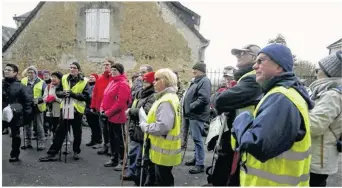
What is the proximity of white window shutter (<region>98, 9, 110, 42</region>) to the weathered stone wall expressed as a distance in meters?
0.57

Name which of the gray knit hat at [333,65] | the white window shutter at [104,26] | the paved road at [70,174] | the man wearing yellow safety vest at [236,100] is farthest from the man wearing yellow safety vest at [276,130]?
the white window shutter at [104,26]

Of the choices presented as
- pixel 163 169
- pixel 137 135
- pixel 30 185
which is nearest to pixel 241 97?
pixel 163 169

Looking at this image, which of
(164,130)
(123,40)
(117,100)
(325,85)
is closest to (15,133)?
(117,100)

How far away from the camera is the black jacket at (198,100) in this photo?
6125 mm

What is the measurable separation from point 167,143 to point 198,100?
213cm

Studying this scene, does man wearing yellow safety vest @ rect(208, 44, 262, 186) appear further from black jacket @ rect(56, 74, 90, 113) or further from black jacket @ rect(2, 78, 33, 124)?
black jacket @ rect(2, 78, 33, 124)

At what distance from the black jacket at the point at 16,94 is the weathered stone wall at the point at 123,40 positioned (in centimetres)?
901

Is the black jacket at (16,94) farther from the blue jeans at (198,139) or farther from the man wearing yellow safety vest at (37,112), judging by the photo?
the blue jeans at (198,139)

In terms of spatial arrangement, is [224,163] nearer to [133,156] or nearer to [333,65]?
[333,65]

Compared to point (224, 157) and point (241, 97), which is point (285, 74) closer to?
point (241, 97)

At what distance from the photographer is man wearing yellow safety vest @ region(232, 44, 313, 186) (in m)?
2.21

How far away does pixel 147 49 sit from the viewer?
50.4 feet

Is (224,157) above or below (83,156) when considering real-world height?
above

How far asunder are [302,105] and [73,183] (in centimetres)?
423
